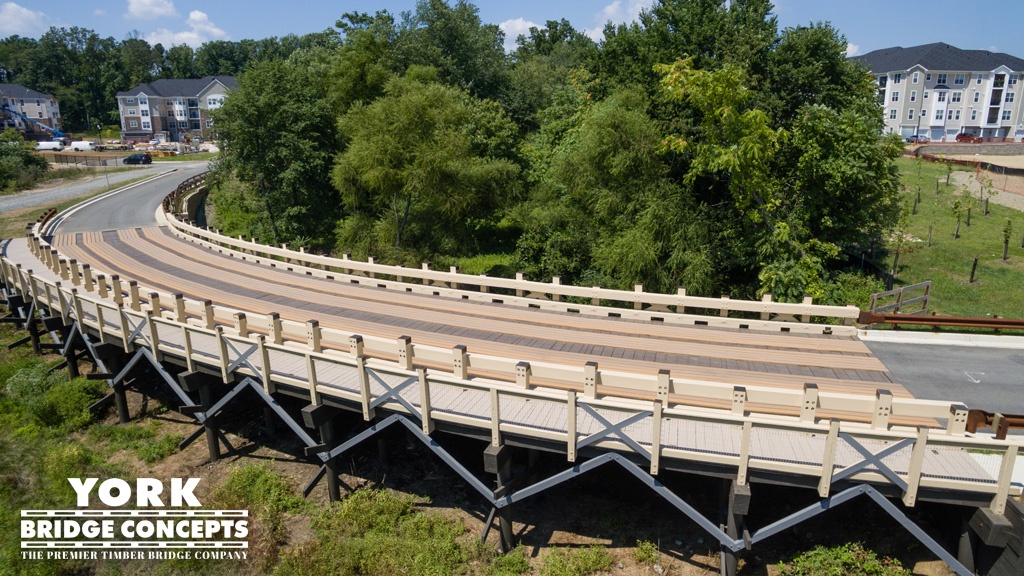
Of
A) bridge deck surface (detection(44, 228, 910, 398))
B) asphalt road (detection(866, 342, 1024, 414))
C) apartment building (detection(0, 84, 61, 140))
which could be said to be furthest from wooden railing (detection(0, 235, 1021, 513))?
apartment building (detection(0, 84, 61, 140))

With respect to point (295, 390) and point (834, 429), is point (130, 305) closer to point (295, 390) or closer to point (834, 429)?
point (295, 390)

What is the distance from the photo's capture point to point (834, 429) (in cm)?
853

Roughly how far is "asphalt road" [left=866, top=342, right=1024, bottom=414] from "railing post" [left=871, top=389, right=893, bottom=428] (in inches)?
100.0

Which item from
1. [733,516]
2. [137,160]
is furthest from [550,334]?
[137,160]

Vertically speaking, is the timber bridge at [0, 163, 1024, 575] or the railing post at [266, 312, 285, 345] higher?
the railing post at [266, 312, 285, 345]

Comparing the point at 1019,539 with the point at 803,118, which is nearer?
the point at 1019,539

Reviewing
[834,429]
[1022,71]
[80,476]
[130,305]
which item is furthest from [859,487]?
[1022,71]

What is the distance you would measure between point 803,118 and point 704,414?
51.5 ft

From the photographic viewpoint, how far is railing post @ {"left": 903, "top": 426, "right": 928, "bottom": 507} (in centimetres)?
834

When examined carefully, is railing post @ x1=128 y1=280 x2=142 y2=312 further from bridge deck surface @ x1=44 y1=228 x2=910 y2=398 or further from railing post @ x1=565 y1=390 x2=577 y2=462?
railing post @ x1=565 y1=390 x2=577 y2=462

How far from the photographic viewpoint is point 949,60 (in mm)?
81188

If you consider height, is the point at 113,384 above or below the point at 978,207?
below

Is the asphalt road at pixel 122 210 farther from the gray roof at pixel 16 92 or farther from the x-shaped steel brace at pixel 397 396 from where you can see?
the gray roof at pixel 16 92

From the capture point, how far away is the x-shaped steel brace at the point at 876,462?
859 centimetres
